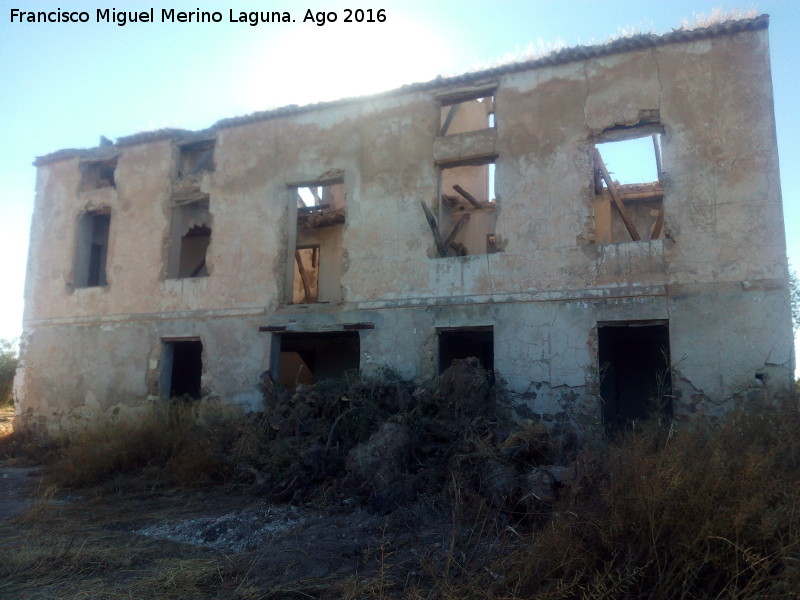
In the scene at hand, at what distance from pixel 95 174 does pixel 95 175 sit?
0.09ft

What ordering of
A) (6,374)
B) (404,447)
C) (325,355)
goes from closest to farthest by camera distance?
(404,447) → (325,355) → (6,374)

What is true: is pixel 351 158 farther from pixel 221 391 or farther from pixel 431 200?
pixel 221 391

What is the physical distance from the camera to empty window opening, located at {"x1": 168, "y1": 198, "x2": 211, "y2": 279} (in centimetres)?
1410

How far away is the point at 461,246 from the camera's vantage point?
50.8 feet

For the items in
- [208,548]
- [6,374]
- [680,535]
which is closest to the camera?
[680,535]

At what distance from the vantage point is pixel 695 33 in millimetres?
10078

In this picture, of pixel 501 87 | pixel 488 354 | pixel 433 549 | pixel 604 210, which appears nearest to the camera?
pixel 433 549

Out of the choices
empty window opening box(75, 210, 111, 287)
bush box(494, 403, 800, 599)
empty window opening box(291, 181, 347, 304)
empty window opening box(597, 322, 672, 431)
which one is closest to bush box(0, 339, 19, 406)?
empty window opening box(75, 210, 111, 287)

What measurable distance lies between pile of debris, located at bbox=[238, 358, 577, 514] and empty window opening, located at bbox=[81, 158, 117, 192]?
27.0ft

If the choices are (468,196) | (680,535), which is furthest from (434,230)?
(680,535)

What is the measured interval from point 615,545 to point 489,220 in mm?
13014

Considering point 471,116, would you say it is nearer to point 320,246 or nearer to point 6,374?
point 320,246

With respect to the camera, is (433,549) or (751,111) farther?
(751,111)

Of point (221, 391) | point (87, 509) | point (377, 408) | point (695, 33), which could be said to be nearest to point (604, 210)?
point (695, 33)
